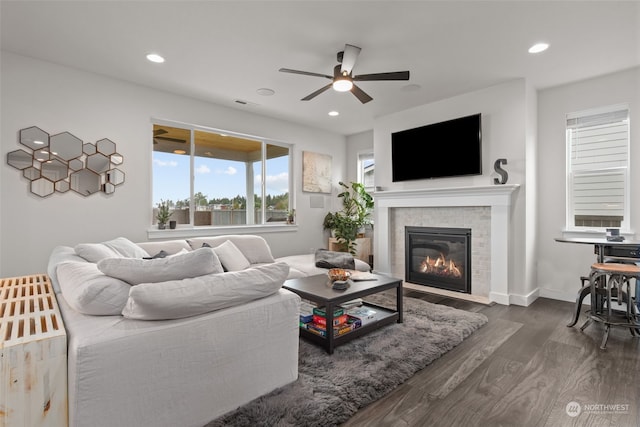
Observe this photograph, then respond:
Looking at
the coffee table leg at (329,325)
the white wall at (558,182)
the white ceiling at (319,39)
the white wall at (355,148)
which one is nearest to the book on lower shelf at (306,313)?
the coffee table leg at (329,325)

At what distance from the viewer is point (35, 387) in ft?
4.04

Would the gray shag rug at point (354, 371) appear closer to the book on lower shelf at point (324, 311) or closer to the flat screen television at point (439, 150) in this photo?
the book on lower shelf at point (324, 311)

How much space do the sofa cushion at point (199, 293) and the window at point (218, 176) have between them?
9.57ft

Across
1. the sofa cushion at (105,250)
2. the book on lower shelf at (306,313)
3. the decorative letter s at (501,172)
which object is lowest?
the book on lower shelf at (306,313)

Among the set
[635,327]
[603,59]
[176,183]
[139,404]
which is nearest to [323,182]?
[176,183]

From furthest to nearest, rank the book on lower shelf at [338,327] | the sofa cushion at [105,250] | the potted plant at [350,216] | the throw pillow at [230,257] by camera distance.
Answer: the potted plant at [350,216], the throw pillow at [230,257], the book on lower shelf at [338,327], the sofa cushion at [105,250]

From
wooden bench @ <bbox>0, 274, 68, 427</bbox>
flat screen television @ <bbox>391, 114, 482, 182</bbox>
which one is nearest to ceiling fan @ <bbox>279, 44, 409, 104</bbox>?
flat screen television @ <bbox>391, 114, 482, 182</bbox>

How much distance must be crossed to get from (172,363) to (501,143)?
161 inches

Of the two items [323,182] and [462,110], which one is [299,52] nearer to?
[462,110]

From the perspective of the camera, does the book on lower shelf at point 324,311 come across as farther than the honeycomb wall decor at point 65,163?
No

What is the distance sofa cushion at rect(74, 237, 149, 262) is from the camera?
2.39 m

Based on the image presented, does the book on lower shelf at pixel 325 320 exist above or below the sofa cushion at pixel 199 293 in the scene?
below

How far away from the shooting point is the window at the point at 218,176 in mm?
4266

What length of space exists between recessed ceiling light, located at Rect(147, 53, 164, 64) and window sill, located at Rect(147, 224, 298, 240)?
1.96 m
